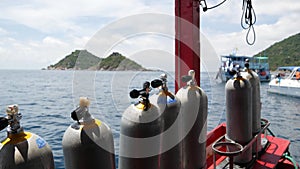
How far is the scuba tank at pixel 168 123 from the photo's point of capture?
3.49 ft

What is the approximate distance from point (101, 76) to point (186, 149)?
677mm

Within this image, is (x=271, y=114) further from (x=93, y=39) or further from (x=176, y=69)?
(x=93, y=39)

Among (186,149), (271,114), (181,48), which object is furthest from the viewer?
(271,114)

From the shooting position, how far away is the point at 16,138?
2.13 ft

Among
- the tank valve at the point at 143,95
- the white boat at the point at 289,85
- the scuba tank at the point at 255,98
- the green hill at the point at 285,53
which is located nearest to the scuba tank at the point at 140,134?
the tank valve at the point at 143,95

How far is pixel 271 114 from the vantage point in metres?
11.4

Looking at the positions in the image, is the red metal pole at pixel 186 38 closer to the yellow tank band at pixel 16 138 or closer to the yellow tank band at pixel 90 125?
the yellow tank band at pixel 90 125

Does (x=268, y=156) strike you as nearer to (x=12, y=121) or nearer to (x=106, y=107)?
(x=106, y=107)

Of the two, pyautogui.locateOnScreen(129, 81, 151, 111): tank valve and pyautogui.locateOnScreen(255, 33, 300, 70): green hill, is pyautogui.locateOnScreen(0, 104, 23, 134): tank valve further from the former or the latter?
pyautogui.locateOnScreen(255, 33, 300, 70): green hill

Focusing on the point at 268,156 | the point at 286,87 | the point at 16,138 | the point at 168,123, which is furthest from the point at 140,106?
the point at 286,87

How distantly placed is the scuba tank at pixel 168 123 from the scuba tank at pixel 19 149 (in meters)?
0.53

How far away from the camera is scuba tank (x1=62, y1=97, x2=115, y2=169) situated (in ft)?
2.37

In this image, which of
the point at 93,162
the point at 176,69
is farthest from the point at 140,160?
the point at 176,69

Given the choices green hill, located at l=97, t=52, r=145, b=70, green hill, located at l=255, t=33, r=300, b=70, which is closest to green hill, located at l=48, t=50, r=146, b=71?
green hill, located at l=97, t=52, r=145, b=70
